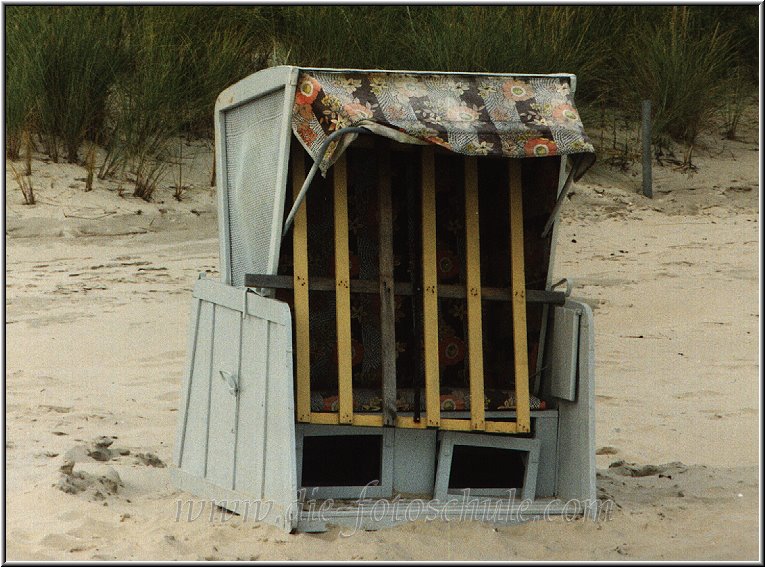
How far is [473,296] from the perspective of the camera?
15.1 feet

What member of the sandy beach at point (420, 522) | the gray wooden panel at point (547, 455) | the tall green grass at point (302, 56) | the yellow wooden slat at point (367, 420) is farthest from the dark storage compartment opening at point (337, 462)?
the tall green grass at point (302, 56)

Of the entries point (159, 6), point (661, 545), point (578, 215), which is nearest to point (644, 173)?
point (578, 215)

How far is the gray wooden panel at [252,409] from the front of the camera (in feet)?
14.0

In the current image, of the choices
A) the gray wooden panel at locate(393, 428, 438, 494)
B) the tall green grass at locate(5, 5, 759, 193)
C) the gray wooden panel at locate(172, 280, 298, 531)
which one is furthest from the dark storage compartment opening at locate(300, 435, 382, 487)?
the tall green grass at locate(5, 5, 759, 193)

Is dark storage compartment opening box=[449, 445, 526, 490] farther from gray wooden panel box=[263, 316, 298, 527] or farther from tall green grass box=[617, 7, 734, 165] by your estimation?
tall green grass box=[617, 7, 734, 165]

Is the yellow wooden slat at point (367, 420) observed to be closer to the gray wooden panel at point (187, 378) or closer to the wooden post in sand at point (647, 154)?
the gray wooden panel at point (187, 378)

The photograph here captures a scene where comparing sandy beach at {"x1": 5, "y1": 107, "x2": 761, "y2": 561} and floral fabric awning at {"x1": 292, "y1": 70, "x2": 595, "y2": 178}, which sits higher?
floral fabric awning at {"x1": 292, "y1": 70, "x2": 595, "y2": 178}

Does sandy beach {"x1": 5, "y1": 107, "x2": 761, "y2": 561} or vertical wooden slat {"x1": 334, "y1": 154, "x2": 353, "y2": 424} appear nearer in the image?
sandy beach {"x1": 5, "y1": 107, "x2": 761, "y2": 561}

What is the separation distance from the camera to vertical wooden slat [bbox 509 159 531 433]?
15.0ft

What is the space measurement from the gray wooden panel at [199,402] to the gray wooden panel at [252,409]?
0.26 metres

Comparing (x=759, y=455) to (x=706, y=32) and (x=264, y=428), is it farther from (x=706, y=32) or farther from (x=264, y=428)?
(x=706, y=32)

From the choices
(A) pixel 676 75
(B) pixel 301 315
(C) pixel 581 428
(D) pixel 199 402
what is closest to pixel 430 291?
(B) pixel 301 315

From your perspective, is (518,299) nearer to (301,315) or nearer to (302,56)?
(301,315)

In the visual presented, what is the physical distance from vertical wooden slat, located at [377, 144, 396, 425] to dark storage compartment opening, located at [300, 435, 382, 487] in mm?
375
